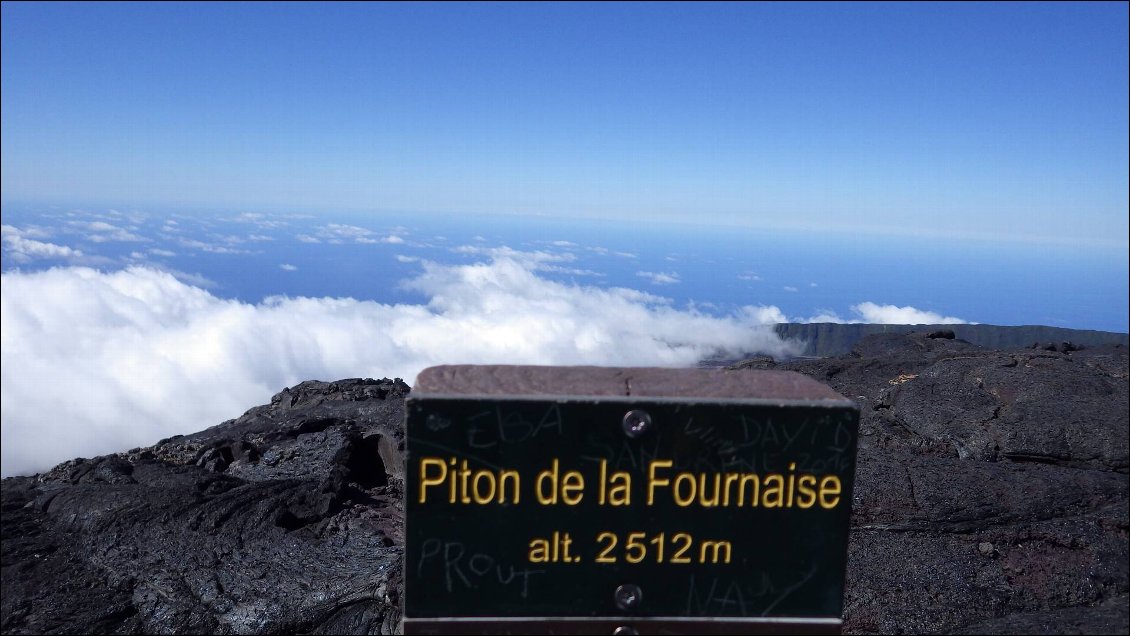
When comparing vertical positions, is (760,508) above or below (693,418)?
below

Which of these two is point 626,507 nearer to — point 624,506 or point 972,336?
point 624,506

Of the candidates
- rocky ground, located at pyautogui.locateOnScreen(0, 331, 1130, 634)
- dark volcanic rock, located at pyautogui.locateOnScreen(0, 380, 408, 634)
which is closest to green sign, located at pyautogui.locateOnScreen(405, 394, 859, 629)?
rocky ground, located at pyautogui.locateOnScreen(0, 331, 1130, 634)

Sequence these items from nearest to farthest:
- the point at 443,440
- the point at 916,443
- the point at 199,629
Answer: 1. the point at 443,440
2. the point at 199,629
3. the point at 916,443

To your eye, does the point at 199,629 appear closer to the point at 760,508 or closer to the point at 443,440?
the point at 443,440

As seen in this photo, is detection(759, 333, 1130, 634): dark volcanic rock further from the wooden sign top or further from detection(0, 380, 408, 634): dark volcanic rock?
detection(0, 380, 408, 634): dark volcanic rock

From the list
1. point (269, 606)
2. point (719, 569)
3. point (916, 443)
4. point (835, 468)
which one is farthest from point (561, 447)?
point (916, 443)

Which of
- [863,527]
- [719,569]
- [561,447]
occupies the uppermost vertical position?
[561,447]

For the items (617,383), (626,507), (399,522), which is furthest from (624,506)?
(399,522)
